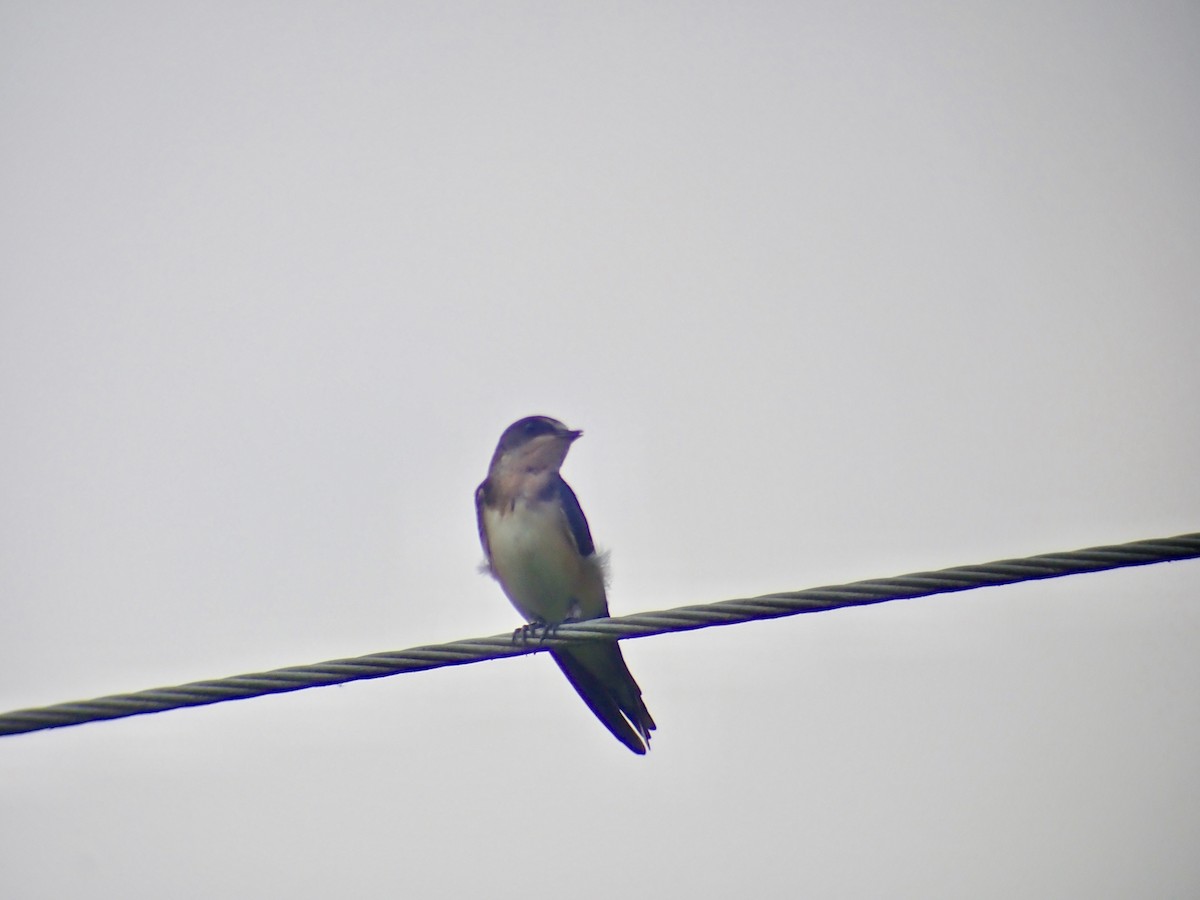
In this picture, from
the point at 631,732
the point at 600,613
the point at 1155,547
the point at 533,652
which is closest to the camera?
the point at 1155,547

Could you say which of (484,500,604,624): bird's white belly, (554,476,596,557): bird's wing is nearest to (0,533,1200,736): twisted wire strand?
(484,500,604,624): bird's white belly

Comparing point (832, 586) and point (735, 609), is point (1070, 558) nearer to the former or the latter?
point (832, 586)

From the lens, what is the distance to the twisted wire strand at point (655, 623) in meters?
3.49

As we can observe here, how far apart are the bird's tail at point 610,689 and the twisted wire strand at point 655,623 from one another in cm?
249

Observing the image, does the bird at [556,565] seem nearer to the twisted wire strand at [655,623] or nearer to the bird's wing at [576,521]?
the bird's wing at [576,521]

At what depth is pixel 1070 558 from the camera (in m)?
3.49

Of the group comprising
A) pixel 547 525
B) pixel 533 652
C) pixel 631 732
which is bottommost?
pixel 631 732

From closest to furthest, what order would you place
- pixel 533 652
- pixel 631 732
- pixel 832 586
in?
pixel 832 586 → pixel 533 652 → pixel 631 732

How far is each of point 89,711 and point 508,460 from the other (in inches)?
144

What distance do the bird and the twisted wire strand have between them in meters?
2.44

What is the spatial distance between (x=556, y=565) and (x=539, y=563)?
0.09 m

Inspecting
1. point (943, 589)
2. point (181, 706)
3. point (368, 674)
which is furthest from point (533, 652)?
point (943, 589)

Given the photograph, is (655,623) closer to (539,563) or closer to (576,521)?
(539,563)

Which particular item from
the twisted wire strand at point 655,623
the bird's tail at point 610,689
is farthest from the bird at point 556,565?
the twisted wire strand at point 655,623
